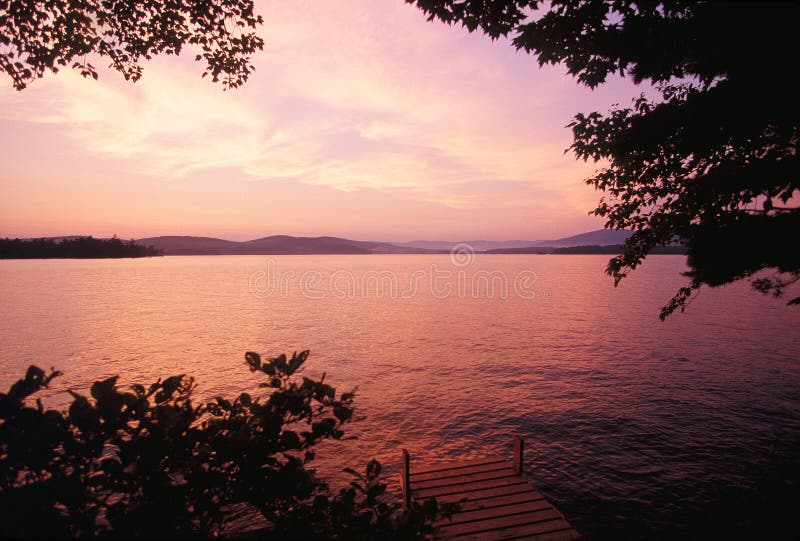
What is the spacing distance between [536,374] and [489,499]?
20.1 metres

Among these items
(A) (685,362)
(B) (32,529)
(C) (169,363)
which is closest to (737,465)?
(A) (685,362)

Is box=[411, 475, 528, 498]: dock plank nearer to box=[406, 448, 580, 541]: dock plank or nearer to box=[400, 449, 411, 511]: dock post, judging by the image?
box=[406, 448, 580, 541]: dock plank

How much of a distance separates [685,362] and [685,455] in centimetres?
1899

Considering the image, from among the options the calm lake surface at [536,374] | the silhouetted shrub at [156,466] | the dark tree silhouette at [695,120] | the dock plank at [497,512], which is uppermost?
the dark tree silhouette at [695,120]

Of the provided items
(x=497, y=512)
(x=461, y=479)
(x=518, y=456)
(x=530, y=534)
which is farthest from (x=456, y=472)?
(x=530, y=534)

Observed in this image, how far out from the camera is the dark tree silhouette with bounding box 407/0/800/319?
20.9ft

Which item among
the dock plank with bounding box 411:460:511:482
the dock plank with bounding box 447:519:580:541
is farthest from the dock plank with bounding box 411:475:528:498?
the dock plank with bounding box 447:519:580:541

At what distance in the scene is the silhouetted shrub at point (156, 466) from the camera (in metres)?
2.84

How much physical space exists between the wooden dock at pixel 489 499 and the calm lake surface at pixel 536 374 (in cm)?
294

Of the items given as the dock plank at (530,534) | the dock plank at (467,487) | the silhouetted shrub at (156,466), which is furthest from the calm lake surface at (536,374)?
the silhouetted shrub at (156,466)

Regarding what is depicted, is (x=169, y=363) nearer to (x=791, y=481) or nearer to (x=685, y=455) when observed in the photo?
(x=685, y=455)

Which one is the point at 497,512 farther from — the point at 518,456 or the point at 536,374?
the point at 536,374

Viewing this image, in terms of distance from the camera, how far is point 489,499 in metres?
11.3

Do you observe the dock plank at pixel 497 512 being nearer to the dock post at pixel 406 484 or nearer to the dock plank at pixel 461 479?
the dock post at pixel 406 484
